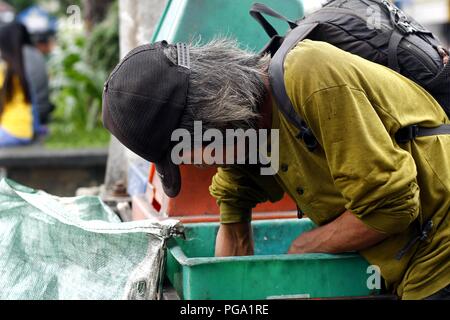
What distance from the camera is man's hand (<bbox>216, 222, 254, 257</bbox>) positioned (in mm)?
2787

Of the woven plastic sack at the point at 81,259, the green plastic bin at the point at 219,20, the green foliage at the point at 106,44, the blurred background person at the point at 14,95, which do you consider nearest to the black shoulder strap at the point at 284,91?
the woven plastic sack at the point at 81,259

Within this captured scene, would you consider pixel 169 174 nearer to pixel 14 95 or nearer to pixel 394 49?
pixel 394 49

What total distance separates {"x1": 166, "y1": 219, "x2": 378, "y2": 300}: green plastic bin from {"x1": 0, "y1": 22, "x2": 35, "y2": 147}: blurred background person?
20.6 feet

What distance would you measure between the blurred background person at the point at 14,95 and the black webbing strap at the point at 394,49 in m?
6.69

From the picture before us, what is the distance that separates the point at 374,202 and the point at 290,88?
0.39 meters

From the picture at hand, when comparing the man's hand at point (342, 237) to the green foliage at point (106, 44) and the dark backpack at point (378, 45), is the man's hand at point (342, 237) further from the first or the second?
the green foliage at point (106, 44)

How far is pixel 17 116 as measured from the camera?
27.9ft

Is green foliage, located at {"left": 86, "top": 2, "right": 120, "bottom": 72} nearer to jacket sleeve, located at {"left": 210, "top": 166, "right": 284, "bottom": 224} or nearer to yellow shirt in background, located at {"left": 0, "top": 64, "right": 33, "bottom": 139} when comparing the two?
yellow shirt in background, located at {"left": 0, "top": 64, "right": 33, "bottom": 139}

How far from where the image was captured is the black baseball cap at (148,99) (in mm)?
2174

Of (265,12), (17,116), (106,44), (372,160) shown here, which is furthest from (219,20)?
(17,116)

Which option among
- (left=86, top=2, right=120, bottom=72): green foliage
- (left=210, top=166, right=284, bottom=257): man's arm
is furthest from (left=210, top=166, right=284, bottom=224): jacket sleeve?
(left=86, top=2, right=120, bottom=72): green foliage

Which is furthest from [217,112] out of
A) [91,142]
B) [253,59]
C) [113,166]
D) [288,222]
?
[91,142]

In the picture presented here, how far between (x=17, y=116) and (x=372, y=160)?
275 inches

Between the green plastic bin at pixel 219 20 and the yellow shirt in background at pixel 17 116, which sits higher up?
the green plastic bin at pixel 219 20
